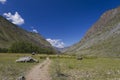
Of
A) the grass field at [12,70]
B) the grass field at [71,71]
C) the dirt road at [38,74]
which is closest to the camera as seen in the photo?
the dirt road at [38,74]

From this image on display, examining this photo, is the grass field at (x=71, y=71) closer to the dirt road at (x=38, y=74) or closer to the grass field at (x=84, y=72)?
the grass field at (x=84, y=72)

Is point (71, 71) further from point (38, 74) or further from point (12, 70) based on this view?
point (12, 70)

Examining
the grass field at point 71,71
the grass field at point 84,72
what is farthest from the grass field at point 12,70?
the grass field at point 84,72

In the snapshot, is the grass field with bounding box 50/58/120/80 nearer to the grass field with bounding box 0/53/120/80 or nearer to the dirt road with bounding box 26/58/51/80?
the grass field with bounding box 0/53/120/80

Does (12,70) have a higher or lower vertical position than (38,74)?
higher

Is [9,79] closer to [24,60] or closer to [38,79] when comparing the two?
[38,79]

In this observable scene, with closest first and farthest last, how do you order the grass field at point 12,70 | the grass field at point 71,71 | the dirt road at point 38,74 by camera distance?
the dirt road at point 38,74
the grass field at point 71,71
the grass field at point 12,70

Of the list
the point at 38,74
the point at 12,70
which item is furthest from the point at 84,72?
the point at 12,70

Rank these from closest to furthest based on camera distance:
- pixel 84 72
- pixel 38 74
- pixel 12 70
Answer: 1. pixel 38 74
2. pixel 84 72
3. pixel 12 70

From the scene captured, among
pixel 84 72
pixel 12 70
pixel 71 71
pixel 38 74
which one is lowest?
pixel 38 74

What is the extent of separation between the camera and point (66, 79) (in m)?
29.5

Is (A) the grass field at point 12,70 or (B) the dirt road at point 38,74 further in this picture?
(A) the grass field at point 12,70

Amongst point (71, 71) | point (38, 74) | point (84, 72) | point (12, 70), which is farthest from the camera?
point (71, 71)

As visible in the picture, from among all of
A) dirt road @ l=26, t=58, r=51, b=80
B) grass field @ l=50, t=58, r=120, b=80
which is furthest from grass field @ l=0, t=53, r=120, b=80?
dirt road @ l=26, t=58, r=51, b=80
